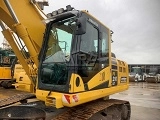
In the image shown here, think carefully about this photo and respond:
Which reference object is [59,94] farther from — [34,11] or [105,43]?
[34,11]

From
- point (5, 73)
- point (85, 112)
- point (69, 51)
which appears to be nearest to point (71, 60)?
point (69, 51)

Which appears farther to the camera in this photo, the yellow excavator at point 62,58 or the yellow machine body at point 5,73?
the yellow machine body at point 5,73

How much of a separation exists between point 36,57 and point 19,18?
888mm

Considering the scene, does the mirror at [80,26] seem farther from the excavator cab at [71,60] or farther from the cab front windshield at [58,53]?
the cab front windshield at [58,53]

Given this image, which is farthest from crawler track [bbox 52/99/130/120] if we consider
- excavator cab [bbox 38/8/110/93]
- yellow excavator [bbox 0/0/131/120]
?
excavator cab [bbox 38/8/110/93]

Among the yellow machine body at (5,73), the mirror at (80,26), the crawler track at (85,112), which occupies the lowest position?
the crawler track at (85,112)

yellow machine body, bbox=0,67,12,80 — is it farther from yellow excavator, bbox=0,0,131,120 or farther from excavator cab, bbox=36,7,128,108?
excavator cab, bbox=36,7,128,108

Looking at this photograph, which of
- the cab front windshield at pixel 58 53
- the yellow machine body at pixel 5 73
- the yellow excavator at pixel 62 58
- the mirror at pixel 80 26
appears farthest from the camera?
the yellow machine body at pixel 5 73

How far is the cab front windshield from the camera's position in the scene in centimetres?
418

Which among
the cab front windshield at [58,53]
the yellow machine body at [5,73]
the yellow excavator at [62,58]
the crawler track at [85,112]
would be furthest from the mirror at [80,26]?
the yellow machine body at [5,73]

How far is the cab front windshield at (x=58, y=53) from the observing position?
4180mm

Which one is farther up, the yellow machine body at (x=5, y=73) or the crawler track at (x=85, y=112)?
the yellow machine body at (x=5, y=73)

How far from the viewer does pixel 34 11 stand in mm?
5141

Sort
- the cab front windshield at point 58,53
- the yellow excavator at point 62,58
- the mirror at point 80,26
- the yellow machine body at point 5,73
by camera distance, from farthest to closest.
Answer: the yellow machine body at point 5,73 < the cab front windshield at point 58,53 < the yellow excavator at point 62,58 < the mirror at point 80,26
